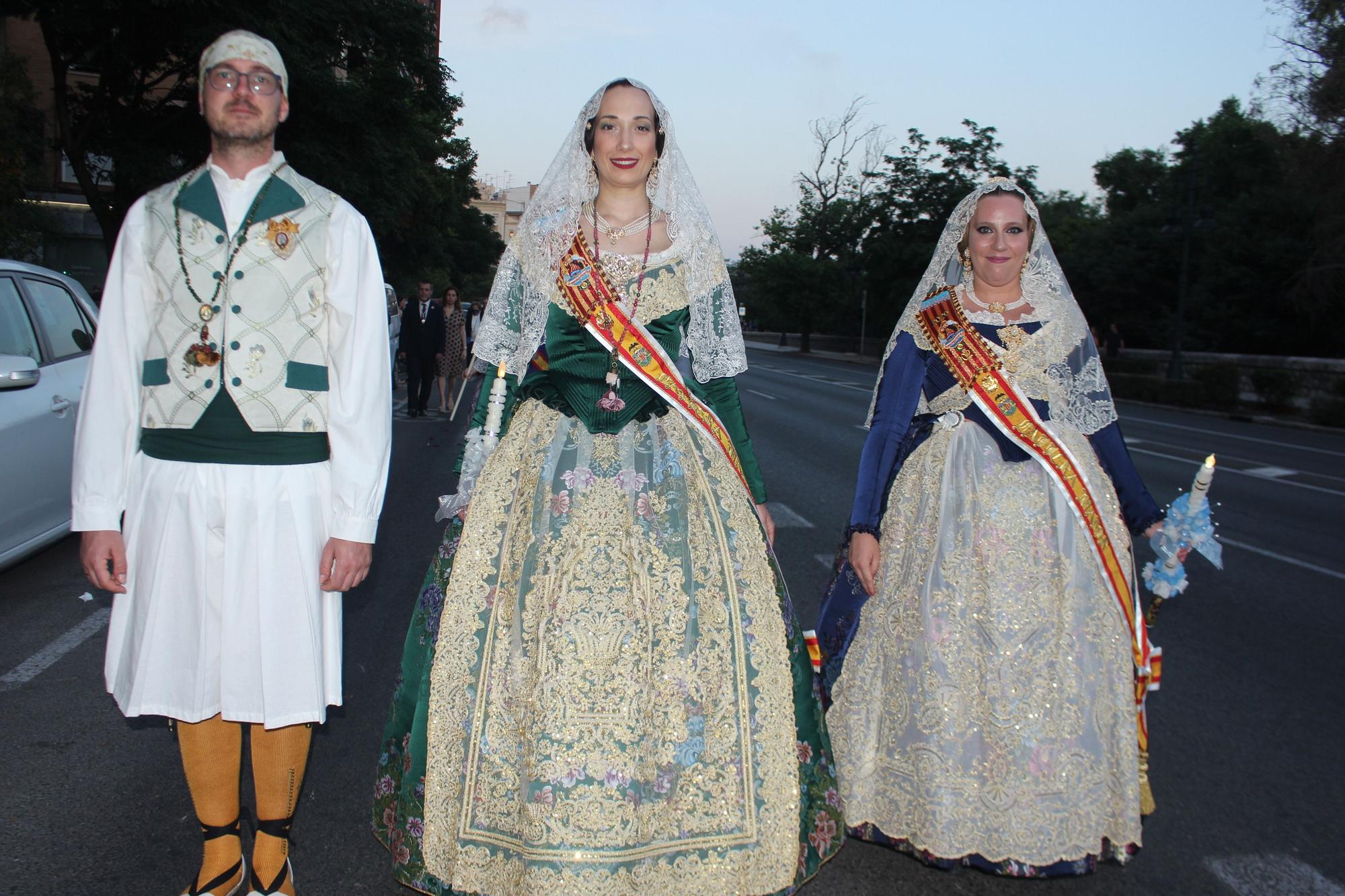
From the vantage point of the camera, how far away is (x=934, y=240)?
39.5 metres

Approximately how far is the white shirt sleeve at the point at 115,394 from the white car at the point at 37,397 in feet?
10.2

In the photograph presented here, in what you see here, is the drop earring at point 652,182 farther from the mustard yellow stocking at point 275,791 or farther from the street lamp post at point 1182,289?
the street lamp post at point 1182,289

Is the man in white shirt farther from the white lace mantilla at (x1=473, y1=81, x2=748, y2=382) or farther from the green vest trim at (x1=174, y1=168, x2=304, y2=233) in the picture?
the white lace mantilla at (x1=473, y1=81, x2=748, y2=382)

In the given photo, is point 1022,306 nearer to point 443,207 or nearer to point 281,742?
point 281,742


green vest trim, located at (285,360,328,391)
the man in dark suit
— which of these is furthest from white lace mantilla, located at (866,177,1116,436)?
the man in dark suit

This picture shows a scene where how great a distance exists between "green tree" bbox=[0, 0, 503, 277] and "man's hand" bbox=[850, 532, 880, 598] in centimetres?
1610

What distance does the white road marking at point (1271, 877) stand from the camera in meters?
3.18

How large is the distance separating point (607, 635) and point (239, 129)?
154 cm

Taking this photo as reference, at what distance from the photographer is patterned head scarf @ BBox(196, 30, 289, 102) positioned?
8.52 feet

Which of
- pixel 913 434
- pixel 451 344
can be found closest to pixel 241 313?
pixel 913 434

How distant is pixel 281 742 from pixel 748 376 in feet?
88.3

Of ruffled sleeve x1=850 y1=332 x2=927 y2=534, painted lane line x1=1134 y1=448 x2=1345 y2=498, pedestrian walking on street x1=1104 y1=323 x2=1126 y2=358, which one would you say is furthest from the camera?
pedestrian walking on street x1=1104 y1=323 x2=1126 y2=358

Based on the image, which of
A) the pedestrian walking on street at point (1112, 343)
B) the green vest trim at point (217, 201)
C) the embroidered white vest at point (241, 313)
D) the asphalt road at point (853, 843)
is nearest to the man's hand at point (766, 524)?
the asphalt road at point (853, 843)

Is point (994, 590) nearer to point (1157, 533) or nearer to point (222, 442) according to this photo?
point (1157, 533)
